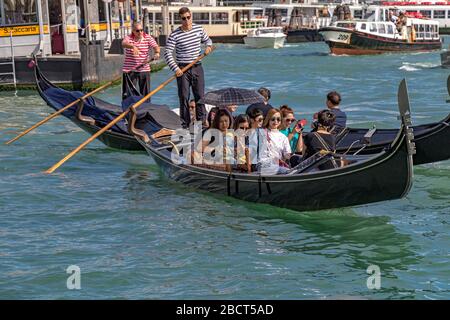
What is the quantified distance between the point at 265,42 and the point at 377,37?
743 cm

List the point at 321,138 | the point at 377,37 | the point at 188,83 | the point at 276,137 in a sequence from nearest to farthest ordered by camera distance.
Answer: the point at 321,138, the point at 276,137, the point at 188,83, the point at 377,37

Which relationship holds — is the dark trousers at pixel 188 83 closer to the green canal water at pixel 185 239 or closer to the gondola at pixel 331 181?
the green canal water at pixel 185 239

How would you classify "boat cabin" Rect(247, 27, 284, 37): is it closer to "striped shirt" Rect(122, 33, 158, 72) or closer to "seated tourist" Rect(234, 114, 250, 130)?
"striped shirt" Rect(122, 33, 158, 72)

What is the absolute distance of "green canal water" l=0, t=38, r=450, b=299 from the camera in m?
5.98

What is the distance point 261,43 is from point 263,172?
28.6 meters

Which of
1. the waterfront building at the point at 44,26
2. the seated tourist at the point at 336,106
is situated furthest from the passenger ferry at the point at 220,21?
the seated tourist at the point at 336,106

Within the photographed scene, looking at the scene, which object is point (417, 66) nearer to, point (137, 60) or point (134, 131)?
point (137, 60)

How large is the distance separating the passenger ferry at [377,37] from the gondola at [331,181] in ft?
70.4

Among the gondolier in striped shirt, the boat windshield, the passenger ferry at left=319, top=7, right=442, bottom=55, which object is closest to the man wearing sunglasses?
the gondolier in striped shirt

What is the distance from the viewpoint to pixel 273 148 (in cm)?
746

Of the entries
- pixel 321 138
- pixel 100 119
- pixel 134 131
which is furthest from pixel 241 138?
pixel 100 119

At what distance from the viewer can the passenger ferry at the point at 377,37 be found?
28.8m

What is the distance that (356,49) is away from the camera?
1143 inches
